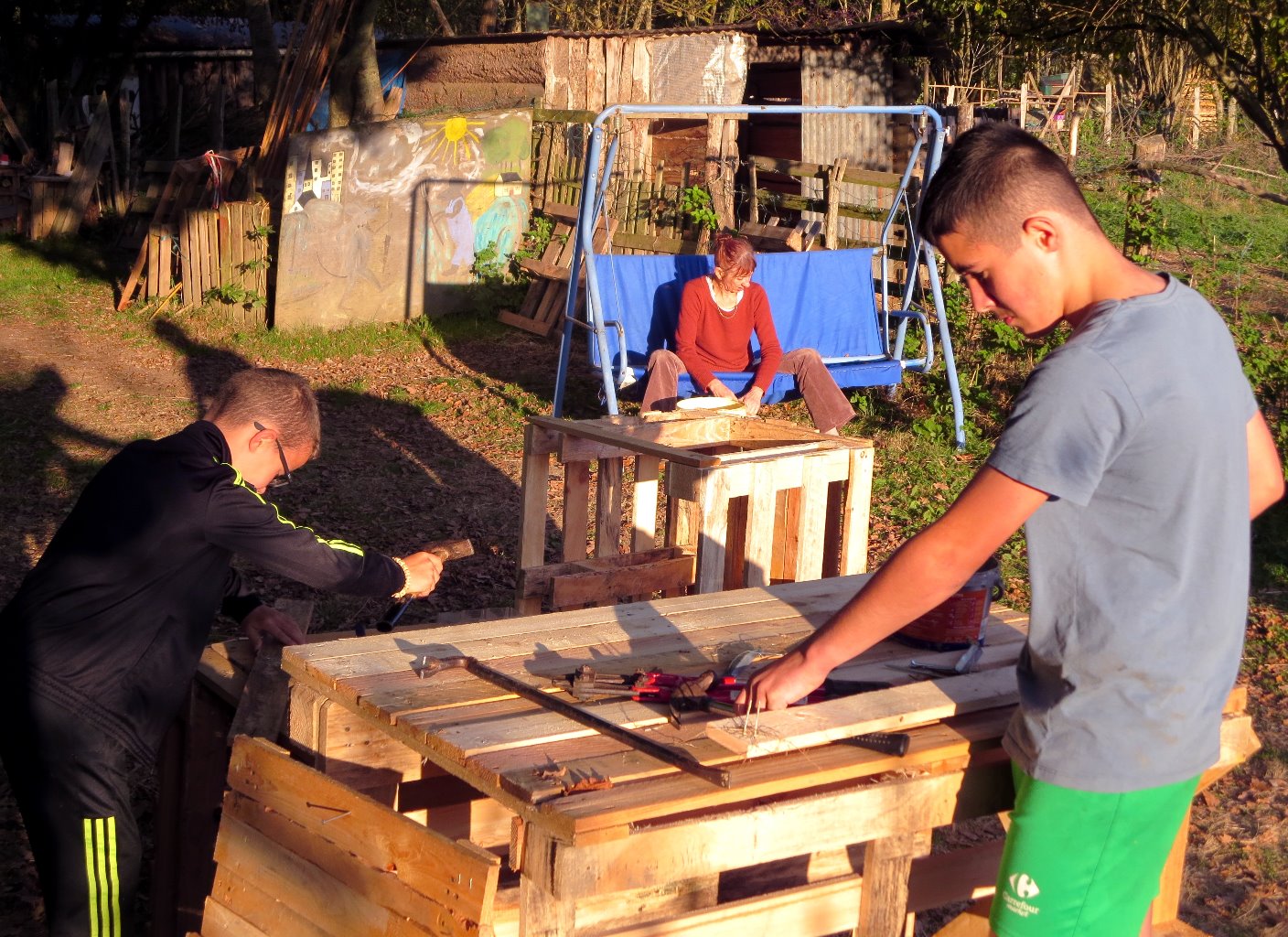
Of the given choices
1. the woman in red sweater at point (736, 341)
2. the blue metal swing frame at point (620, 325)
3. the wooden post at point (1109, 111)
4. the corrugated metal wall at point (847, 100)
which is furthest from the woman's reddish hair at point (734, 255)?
the wooden post at point (1109, 111)

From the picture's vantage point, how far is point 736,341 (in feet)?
29.0

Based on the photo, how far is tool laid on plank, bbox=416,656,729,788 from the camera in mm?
2412

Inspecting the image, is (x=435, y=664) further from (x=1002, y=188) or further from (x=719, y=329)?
(x=719, y=329)

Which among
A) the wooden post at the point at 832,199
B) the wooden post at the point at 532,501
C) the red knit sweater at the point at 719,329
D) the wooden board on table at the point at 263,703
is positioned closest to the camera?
the wooden board on table at the point at 263,703

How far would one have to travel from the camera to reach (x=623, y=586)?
4.88m

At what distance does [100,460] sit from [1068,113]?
64.6 ft

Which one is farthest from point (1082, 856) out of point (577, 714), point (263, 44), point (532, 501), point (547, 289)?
point (263, 44)

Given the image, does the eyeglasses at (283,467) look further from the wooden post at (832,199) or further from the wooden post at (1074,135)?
the wooden post at (1074,135)

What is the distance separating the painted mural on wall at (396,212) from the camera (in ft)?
41.7

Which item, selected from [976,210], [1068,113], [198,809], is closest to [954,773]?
[976,210]

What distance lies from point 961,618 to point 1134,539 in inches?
41.9

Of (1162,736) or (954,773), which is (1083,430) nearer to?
(1162,736)

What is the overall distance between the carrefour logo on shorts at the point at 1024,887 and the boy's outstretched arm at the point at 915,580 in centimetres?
49

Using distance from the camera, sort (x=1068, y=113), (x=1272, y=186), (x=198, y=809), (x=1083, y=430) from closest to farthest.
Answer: (x=1083, y=430), (x=198, y=809), (x=1272, y=186), (x=1068, y=113)
